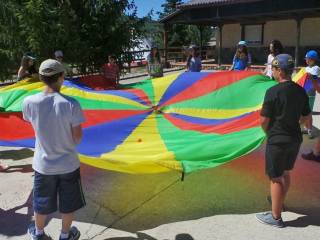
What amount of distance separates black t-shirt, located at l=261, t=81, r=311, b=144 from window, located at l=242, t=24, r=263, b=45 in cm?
1991

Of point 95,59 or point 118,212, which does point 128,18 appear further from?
point 118,212

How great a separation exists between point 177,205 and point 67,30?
17.3 ft

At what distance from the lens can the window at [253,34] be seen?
899 inches

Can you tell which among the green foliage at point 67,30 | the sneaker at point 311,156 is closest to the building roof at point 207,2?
the green foliage at point 67,30

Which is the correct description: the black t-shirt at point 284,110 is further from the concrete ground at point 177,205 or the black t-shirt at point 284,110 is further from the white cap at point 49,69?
the white cap at point 49,69

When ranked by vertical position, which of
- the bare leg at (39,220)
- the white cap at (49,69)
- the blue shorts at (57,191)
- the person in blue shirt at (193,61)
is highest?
the white cap at (49,69)

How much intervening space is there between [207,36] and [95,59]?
101 feet

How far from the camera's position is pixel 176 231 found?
3.78 m

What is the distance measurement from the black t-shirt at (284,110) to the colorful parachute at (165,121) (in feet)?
1.39

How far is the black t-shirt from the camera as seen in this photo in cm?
358

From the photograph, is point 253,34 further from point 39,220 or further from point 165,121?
point 39,220

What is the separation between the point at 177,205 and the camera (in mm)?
4309

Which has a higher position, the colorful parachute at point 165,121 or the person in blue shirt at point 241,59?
the person in blue shirt at point 241,59

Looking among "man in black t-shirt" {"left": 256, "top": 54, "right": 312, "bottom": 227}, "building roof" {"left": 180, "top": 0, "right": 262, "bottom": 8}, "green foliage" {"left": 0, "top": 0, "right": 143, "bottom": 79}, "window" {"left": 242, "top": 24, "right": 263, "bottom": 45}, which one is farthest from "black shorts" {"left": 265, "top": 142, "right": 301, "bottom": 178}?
"window" {"left": 242, "top": 24, "right": 263, "bottom": 45}
